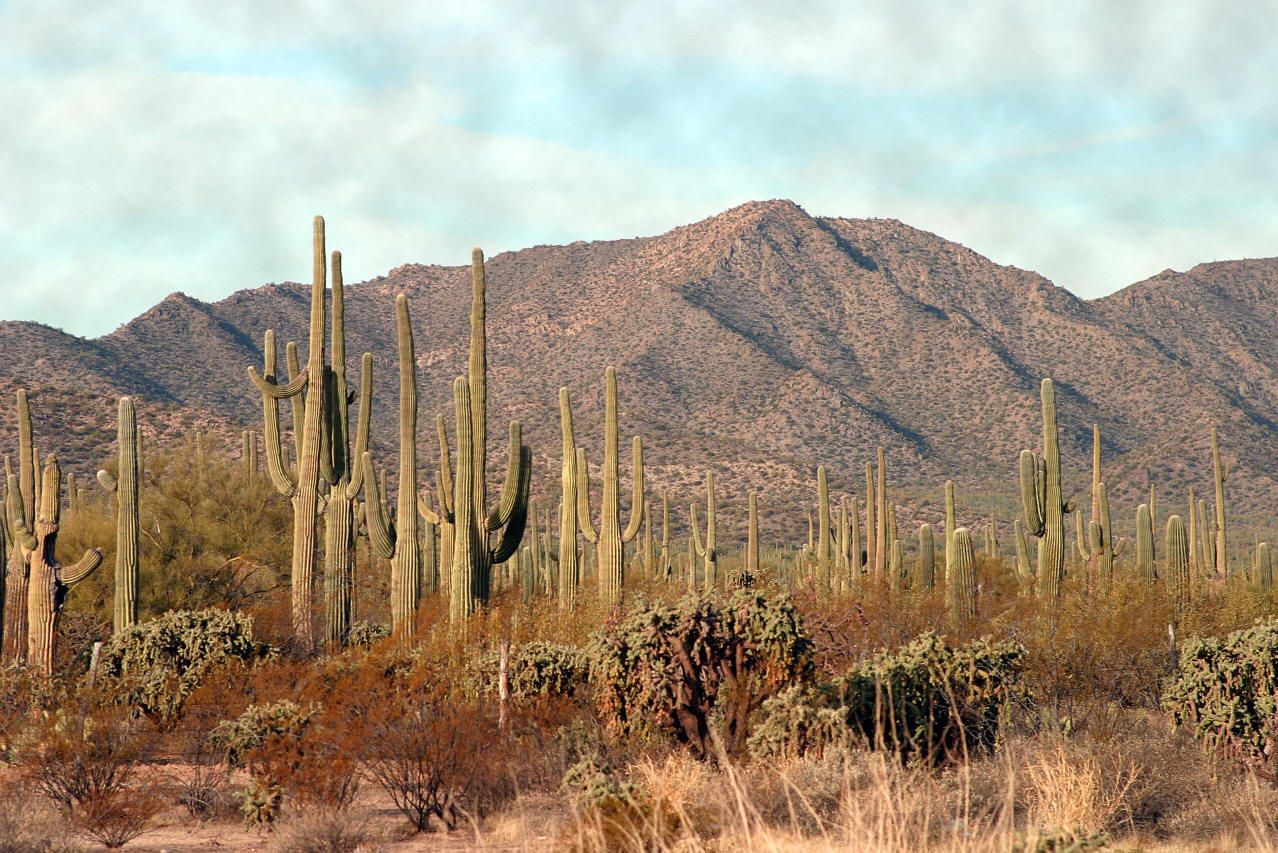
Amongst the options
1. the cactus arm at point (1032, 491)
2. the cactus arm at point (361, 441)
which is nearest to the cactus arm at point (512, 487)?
the cactus arm at point (361, 441)

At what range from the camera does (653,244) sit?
349 ft

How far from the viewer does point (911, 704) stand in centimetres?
1297

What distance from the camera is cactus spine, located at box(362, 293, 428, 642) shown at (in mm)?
19531

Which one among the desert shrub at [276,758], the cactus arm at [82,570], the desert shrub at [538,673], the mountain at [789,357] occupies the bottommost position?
the desert shrub at [276,758]

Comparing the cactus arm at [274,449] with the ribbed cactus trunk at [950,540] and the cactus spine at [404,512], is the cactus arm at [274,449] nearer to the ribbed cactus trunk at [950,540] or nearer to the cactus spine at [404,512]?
the cactus spine at [404,512]

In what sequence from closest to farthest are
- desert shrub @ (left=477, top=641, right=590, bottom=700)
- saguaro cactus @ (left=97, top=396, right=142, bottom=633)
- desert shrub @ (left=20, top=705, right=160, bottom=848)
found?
Result: desert shrub @ (left=20, top=705, right=160, bottom=848) → desert shrub @ (left=477, top=641, right=590, bottom=700) → saguaro cactus @ (left=97, top=396, right=142, bottom=633)

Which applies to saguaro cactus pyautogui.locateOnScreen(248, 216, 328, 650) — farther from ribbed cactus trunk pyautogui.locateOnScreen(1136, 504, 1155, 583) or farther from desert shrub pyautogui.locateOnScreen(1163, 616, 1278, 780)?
ribbed cactus trunk pyautogui.locateOnScreen(1136, 504, 1155, 583)

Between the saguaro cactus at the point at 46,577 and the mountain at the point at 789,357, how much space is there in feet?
101

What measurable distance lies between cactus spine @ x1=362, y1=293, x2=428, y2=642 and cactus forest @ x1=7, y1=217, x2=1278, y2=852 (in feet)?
0.24

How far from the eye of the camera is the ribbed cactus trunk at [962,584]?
22.5 metres

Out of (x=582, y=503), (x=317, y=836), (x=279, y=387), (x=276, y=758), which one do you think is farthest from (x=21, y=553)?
(x=317, y=836)

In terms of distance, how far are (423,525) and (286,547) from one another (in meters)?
2.70

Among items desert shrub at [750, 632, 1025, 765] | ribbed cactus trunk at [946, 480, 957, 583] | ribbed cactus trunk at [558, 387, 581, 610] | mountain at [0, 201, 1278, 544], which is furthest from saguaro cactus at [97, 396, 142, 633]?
mountain at [0, 201, 1278, 544]

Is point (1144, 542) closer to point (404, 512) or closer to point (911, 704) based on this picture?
point (404, 512)
